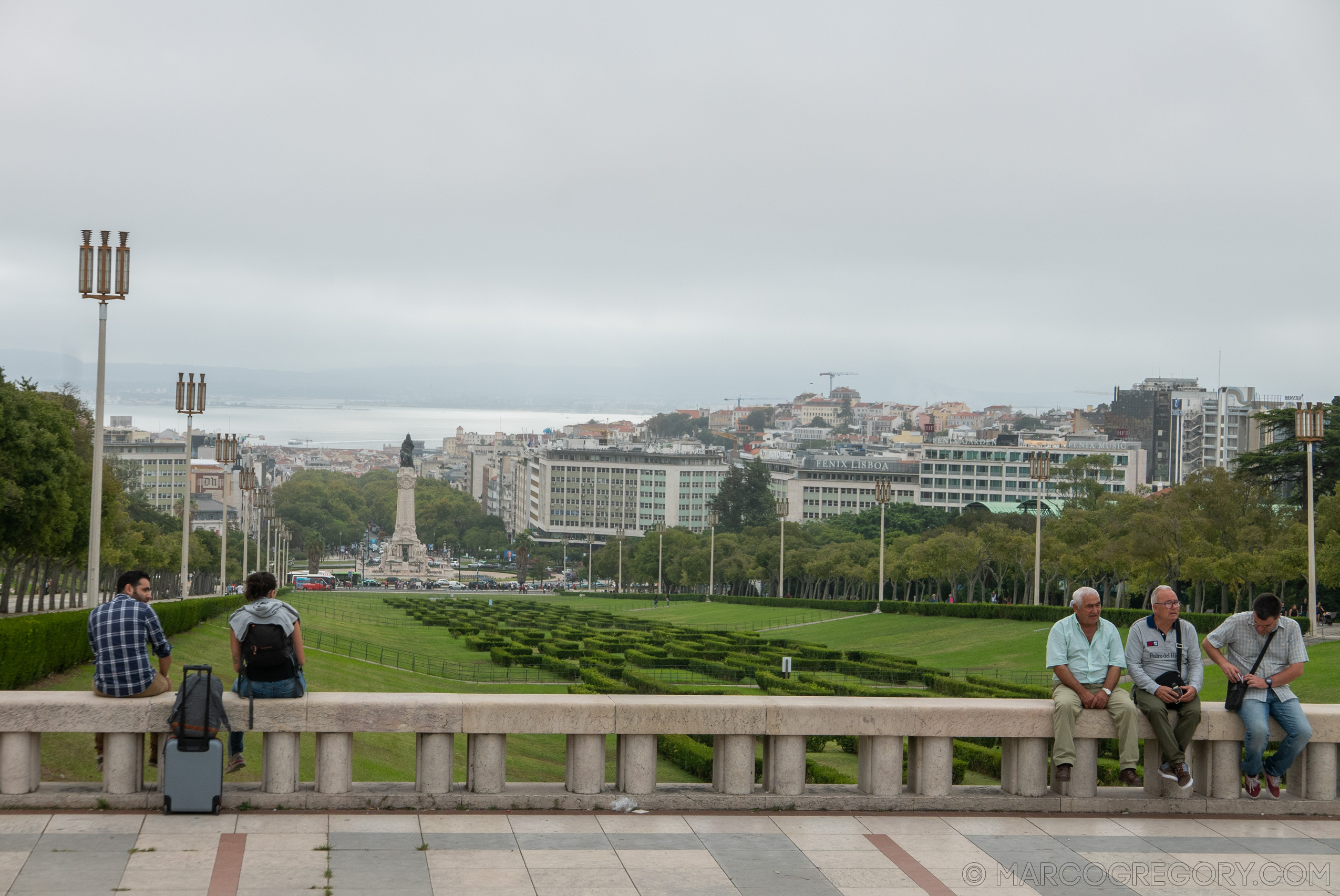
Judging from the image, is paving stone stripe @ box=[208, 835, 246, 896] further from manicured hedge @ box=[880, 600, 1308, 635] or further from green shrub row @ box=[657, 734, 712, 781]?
manicured hedge @ box=[880, 600, 1308, 635]

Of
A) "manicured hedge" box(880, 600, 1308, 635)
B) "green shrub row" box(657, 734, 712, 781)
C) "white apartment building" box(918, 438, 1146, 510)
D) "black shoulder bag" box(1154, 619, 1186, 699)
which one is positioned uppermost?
"white apartment building" box(918, 438, 1146, 510)

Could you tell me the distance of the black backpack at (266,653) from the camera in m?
9.35

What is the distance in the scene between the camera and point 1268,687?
32.8 feet

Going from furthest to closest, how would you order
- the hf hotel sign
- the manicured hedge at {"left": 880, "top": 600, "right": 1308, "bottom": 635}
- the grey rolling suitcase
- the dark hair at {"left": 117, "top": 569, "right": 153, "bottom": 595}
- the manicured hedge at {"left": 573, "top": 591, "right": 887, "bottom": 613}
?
the hf hotel sign < the manicured hedge at {"left": 573, "top": 591, "right": 887, "bottom": 613} < the manicured hedge at {"left": 880, "top": 600, "right": 1308, "bottom": 635} < the dark hair at {"left": 117, "top": 569, "right": 153, "bottom": 595} < the grey rolling suitcase

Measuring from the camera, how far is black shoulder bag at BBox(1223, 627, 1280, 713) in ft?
32.9

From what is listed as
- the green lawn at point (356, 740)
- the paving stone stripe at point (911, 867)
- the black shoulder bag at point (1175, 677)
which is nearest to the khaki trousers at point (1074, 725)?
the black shoulder bag at point (1175, 677)

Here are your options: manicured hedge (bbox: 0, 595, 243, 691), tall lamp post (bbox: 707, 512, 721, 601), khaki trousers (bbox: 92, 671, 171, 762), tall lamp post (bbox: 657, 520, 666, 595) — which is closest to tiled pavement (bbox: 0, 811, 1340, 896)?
khaki trousers (bbox: 92, 671, 171, 762)

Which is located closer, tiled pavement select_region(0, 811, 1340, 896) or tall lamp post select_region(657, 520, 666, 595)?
tiled pavement select_region(0, 811, 1340, 896)

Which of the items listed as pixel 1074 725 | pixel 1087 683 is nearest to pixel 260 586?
pixel 1074 725

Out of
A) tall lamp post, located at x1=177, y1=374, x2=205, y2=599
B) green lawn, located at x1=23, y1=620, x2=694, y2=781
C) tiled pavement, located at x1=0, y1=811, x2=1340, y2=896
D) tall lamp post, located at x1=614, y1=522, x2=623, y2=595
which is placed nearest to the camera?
tiled pavement, located at x1=0, y1=811, x2=1340, y2=896

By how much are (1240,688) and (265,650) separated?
301 inches

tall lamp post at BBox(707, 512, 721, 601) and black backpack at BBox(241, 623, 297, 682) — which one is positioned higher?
black backpack at BBox(241, 623, 297, 682)

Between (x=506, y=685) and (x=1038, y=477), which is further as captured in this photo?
(x=1038, y=477)

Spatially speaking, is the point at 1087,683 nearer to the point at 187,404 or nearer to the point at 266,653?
the point at 266,653
